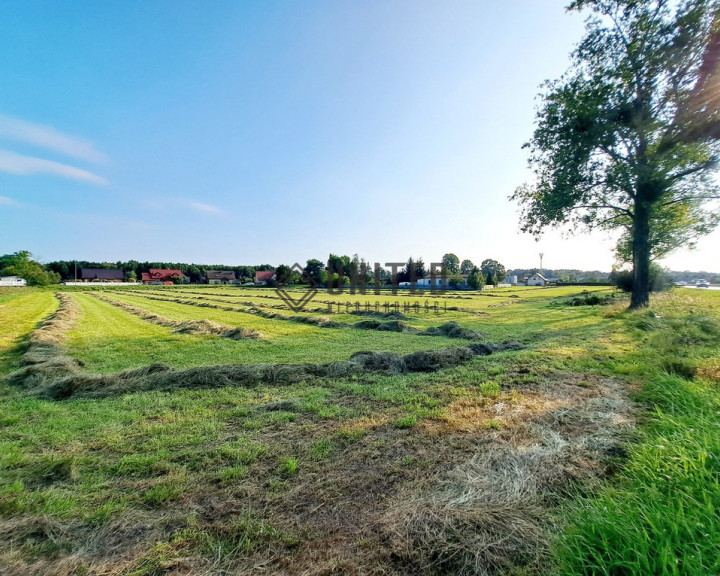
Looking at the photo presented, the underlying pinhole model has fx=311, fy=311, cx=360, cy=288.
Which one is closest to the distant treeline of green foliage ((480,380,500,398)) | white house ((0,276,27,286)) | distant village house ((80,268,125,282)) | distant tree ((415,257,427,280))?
distant village house ((80,268,125,282))

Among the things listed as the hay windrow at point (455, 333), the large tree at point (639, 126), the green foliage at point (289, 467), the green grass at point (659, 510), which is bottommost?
the hay windrow at point (455, 333)

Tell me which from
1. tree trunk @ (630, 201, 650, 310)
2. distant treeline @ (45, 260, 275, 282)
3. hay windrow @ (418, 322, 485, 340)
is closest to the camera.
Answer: hay windrow @ (418, 322, 485, 340)

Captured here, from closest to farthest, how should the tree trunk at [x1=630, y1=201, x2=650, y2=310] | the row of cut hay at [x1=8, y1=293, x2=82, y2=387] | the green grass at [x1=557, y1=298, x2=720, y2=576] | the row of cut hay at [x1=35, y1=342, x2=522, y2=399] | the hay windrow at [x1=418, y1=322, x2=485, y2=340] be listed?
the green grass at [x1=557, y1=298, x2=720, y2=576] → the row of cut hay at [x1=35, y1=342, x2=522, y2=399] → the row of cut hay at [x1=8, y1=293, x2=82, y2=387] → the hay windrow at [x1=418, y1=322, x2=485, y2=340] → the tree trunk at [x1=630, y1=201, x2=650, y2=310]

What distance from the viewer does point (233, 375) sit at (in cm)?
700

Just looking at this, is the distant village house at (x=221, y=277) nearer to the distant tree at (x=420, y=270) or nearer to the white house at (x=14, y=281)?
the white house at (x=14, y=281)

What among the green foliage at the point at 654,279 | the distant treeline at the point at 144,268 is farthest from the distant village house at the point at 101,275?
the green foliage at the point at 654,279

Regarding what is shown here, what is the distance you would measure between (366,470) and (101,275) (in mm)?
127775

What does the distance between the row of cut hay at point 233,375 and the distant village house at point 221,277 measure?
354 ft

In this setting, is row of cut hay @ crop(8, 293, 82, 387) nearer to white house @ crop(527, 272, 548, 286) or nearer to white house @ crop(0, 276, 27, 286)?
white house @ crop(0, 276, 27, 286)

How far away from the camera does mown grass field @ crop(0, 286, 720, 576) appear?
2086mm

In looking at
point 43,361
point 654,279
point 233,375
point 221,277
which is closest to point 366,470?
point 233,375

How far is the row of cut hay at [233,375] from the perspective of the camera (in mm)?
6383

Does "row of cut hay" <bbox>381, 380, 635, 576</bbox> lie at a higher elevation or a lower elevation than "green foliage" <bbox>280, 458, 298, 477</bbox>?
higher

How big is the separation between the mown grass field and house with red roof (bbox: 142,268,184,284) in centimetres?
11055
